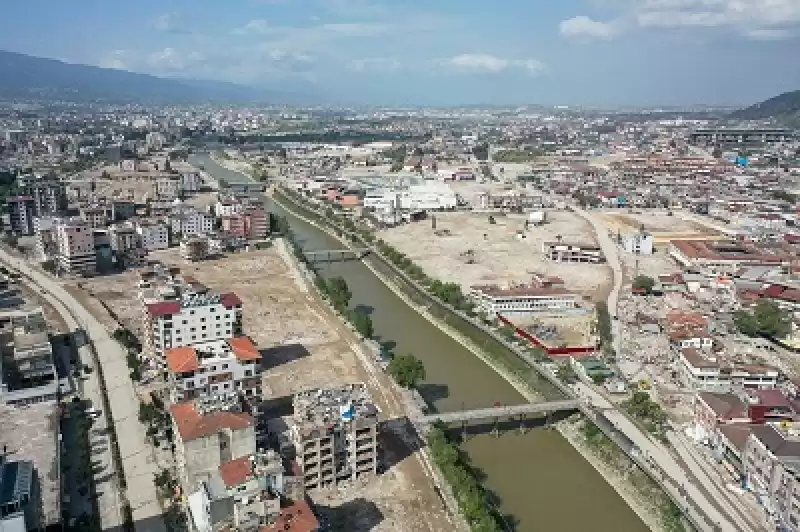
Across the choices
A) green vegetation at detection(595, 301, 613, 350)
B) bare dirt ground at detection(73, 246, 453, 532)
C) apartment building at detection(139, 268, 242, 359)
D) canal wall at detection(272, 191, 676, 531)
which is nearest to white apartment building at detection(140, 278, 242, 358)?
apartment building at detection(139, 268, 242, 359)

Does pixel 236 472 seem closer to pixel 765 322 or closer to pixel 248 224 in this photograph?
pixel 765 322

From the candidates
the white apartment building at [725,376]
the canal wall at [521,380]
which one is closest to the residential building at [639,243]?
the canal wall at [521,380]

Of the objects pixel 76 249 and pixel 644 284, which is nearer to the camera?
pixel 644 284

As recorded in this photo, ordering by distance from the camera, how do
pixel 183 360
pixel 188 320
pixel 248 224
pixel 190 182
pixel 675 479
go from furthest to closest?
pixel 190 182, pixel 248 224, pixel 188 320, pixel 183 360, pixel 675 479

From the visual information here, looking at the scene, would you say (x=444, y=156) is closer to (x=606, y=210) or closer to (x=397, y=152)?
(x=397, y=152)

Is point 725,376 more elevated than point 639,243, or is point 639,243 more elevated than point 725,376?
point 639,243

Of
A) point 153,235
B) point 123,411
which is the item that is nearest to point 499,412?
point 123,411

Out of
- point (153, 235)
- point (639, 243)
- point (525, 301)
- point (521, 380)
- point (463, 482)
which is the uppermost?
point (153, 235)

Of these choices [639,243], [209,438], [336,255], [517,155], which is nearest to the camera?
[209,438]
